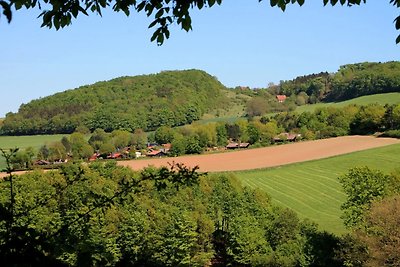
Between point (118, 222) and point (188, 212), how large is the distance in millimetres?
4031

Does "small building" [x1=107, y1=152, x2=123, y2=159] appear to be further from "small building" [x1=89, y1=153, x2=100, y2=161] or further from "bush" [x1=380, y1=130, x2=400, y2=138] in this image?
"bush" [x1=380, y1=130, x2=400, y2=138]

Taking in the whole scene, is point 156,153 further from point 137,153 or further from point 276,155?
point 276,155

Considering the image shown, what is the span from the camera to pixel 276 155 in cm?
5641

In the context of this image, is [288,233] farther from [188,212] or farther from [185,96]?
[185,96]

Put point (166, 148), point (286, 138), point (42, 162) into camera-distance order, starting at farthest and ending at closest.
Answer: point (286, 138) < point (166, 148) < point (42, 162)

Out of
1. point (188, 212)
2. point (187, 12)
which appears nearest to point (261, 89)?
point (188, 212)

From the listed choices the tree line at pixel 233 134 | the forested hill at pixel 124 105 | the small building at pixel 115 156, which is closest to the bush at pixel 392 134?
the tree line at pixel 233 134

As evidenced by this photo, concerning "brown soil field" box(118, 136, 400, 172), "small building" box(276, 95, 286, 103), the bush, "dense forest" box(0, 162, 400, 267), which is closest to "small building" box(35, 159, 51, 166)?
"brown soil field" box(118, 136, 400, 172)

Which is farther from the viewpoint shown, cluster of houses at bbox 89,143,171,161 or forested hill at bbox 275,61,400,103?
forested hill at bbox 275,61,400,103

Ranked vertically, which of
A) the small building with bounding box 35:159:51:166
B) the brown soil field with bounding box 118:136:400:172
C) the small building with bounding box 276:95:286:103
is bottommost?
the brown soil field with bounding box 118:136:400:172

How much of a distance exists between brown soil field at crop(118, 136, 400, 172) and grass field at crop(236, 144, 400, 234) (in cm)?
165

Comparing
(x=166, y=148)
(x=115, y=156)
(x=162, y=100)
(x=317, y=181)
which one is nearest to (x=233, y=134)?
(x=166, y=148)

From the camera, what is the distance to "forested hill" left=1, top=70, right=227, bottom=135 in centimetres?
8719

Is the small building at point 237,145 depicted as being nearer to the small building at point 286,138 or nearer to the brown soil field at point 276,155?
the small building at point 286,138
